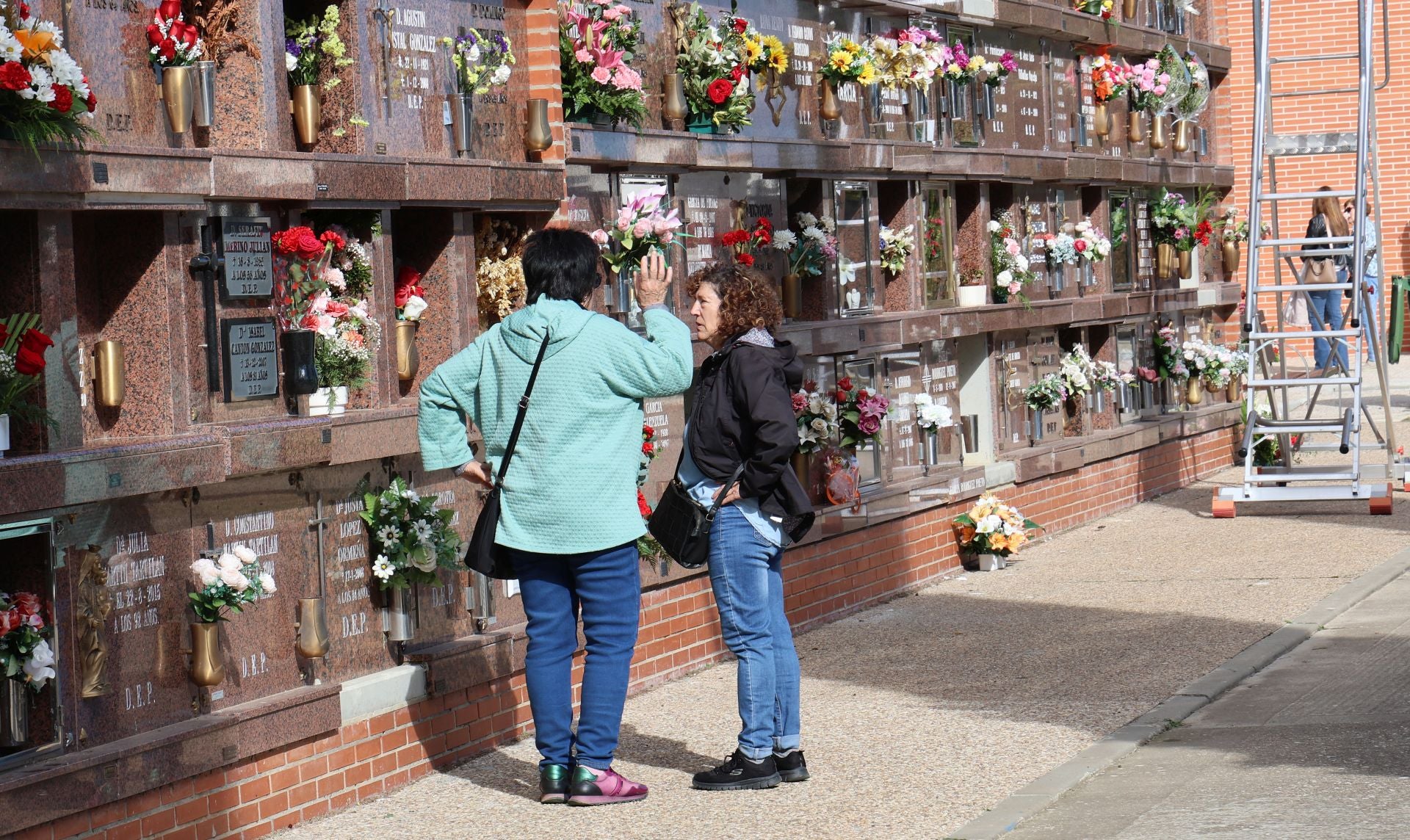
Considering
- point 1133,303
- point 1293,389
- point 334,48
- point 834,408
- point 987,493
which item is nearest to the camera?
point 334,48

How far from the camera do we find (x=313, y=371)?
20.4 ft

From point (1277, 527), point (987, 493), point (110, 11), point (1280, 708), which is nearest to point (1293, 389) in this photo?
point (1277, 527)

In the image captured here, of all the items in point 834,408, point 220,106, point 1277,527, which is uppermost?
point 220,106

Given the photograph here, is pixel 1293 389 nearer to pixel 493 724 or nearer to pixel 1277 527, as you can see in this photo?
pixel 1277 527

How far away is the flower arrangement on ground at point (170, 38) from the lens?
18.3 feet

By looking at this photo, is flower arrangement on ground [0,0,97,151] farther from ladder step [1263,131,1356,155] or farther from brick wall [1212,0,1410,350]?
brick wall [1212,0,1410,350]

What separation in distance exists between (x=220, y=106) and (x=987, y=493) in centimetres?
656

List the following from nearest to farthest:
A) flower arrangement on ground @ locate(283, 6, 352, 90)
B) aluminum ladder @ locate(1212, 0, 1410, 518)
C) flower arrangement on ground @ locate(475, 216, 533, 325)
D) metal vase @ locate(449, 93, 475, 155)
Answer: flower arrangement on ground @ locate(283, 6, 352, 90) < metal vase @ locate(449, 93, 475, 155) < flower arrangement on ground @ locate(475, 216, 533, 325) < aluminum ladder @ locate(1212, 0, 1410, 518)

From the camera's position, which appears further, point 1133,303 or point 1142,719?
point 1133,303

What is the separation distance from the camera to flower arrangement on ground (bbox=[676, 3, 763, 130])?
8.63 metres

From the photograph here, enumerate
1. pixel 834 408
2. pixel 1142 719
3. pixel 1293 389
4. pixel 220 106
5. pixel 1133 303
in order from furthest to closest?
pixel 1293 389 → pixel 1133 303 → pixel 834 408 → pixel 1142 719 → pixel 220 106

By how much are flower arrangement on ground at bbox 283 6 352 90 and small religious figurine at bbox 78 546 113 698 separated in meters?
1.85

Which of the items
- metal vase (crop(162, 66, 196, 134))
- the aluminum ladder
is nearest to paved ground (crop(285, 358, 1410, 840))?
the aluminum ladder

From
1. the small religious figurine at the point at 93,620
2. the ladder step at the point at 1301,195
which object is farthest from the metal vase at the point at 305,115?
the ladder step at the point at 1301,195
